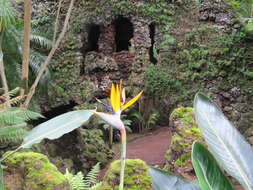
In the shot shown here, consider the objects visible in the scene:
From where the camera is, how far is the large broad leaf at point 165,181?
870 millimetres

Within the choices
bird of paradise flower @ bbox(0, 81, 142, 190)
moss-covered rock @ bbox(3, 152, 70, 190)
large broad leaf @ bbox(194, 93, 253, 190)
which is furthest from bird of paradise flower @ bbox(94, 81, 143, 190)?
moss-covered rock @ bbox(3, 152, 70, 190)

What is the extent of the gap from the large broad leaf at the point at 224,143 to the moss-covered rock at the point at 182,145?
6.30 feet

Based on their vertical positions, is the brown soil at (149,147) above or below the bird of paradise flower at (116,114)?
below

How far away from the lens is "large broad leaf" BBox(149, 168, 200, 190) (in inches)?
34.3

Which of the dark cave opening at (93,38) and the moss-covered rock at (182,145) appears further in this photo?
the dark cave opening at (93,38)

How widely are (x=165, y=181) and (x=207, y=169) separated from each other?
115mm

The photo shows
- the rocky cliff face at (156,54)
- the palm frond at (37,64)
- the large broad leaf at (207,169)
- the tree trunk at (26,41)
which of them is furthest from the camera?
the rocky cliff face at (156,54)

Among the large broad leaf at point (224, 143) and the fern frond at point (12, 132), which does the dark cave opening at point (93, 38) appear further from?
the large broad leaf at point (224, 143)

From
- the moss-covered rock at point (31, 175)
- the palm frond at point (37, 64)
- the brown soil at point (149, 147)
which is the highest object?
the moss-covered rock at point (31, 175)

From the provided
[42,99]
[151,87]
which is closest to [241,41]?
[151,87]

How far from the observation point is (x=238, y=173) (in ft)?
2.85

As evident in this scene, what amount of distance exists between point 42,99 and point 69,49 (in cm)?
146

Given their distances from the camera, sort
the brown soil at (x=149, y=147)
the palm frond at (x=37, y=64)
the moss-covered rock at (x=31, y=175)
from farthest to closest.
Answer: the palm frond at (x=37, y=64)
the brown soil at (x=149, y=147)
the moss-covered rock at (x=31, y=175)

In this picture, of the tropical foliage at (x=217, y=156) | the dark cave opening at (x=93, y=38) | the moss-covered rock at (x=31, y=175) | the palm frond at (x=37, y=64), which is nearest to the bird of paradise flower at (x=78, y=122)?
the tropical foliage at (x=217, y=156)
